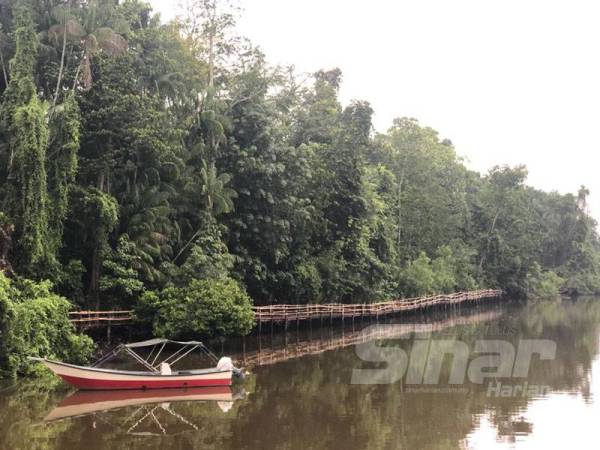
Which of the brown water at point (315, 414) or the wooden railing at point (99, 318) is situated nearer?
the brown water at point (315, 414)

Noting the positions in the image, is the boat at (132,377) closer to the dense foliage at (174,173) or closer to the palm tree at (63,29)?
the dense foliage at (174,173)

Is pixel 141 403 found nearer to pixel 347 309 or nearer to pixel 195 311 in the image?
pixel 195 311

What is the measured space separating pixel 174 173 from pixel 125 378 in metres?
11.9

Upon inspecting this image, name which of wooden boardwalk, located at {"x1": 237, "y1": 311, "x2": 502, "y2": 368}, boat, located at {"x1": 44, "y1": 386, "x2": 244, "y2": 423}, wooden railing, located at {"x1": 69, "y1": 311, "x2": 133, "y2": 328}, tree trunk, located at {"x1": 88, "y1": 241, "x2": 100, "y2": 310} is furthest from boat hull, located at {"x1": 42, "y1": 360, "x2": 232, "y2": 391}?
tree trunk, located at {"x1": 88, "y1": 241, "x2": 100, "y2": 310}

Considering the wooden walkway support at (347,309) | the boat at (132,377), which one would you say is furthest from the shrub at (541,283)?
the boat at (132,377)

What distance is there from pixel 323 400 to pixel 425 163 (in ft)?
132

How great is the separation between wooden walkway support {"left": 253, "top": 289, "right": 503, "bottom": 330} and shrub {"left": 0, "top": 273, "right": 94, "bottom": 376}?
8.83 meters

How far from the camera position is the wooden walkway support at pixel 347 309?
101ft

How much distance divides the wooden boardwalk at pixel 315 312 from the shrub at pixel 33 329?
1148 millimetres

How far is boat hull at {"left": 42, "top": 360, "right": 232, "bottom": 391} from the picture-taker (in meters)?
16.9

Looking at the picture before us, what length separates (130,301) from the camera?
25375mm

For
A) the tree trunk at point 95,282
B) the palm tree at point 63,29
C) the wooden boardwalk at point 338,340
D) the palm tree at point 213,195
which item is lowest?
the wooden boardwalk at point 338,340

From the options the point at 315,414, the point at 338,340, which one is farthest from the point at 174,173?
the point at 315,414

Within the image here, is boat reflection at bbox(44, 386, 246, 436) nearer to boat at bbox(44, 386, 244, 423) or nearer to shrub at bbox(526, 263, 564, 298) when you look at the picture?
boat at bbox(44, 386, 244, 423)
